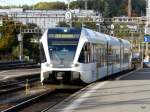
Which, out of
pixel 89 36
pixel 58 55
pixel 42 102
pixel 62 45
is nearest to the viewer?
pixel 42 102

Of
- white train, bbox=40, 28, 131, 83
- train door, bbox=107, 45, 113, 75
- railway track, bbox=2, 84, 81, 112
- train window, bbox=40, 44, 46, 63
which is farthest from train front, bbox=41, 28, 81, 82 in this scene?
train door, bbox=107, 45, 113, 75

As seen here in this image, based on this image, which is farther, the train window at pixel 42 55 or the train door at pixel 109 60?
the train door at pixel 109 60

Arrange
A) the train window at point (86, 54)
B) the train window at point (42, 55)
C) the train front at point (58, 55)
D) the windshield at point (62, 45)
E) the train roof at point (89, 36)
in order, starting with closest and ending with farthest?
the train front at point (58, 55) < the windshield at point (62, 45) < the train window at point (42, 55) < the train window at point (86, 54) < the train roof at point (89, 36)

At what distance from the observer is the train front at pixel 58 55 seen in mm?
28375

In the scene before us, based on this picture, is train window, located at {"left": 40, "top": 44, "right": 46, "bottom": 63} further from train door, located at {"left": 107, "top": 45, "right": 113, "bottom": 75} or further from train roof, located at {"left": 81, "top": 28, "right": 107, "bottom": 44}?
train door, located at {"left": 107, "top": 45, "right": 113, "bottom": 75}

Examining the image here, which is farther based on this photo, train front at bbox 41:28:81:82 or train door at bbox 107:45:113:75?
train door at bbox 107:45:113:75

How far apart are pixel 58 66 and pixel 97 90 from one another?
263 centimetres

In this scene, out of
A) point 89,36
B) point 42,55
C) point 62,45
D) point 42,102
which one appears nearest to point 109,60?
point 89,36

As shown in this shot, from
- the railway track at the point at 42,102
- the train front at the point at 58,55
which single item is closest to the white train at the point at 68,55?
the train front at the point at 58,55

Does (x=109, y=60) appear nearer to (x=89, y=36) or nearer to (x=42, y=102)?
(x=89, y=36)

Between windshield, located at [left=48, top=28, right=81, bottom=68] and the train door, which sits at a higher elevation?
windshield, located at [left=48, top=28, right=81, bottom=68]

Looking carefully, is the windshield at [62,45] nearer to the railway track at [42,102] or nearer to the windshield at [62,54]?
the windshield at [62,54]

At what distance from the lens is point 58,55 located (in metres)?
28.7

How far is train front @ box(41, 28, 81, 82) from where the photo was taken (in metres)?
28.4
